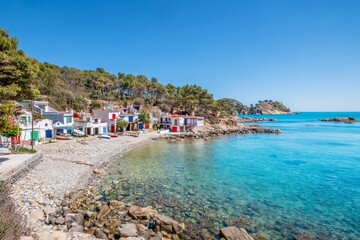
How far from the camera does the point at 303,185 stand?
20.2 m

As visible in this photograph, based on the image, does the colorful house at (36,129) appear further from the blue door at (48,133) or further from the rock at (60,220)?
the rock at (60,220)

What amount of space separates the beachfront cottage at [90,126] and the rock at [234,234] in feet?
127

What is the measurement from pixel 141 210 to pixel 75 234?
163 inches

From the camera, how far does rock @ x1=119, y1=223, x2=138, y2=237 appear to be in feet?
33.5

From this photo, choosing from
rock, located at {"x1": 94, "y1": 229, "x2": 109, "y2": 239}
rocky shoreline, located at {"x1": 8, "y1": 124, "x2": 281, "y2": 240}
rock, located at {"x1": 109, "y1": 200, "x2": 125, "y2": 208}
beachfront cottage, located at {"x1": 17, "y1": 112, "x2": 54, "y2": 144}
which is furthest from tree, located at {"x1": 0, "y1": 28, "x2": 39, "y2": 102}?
beachfront cottage, located at {"x1": 17, "y1": 112, "x2": 54, "y2": 144}

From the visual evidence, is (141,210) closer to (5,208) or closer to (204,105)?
(5,208)

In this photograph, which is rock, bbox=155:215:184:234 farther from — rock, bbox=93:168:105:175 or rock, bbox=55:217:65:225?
rock, bbox=93:168:105:175

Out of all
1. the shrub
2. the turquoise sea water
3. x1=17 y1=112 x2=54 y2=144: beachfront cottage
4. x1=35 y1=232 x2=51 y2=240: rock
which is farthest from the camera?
x1=17 y1=112 x2=54 y2=144: beachfront cottage

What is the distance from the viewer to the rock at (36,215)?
10361 millimetres

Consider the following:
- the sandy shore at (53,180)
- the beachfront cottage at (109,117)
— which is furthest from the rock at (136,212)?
the beachfront cottage at (109,117)

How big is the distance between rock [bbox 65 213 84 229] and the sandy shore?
518mm

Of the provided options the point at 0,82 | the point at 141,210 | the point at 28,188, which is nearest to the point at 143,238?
the point at 141,210

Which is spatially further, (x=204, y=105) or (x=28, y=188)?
(x=204, y=105)

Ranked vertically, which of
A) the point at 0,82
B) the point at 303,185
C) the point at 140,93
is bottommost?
the point at 303,185
